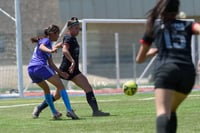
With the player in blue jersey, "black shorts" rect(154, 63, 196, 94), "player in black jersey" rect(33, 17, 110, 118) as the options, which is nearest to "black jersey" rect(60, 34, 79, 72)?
"player in black jersey" rect(33, 17, 110, 118)

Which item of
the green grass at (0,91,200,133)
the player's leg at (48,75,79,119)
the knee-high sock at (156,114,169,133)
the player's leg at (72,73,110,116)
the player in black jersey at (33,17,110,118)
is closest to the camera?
the knee-high sock at (156,114,169,133)

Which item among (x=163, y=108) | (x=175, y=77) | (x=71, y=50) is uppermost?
(x=175, y=77)

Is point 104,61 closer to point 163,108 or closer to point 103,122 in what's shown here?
point 103,122

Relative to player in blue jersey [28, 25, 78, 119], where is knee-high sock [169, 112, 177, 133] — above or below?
above

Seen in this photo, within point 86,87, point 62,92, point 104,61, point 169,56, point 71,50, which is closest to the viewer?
point 169,56

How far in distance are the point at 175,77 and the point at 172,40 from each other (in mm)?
426

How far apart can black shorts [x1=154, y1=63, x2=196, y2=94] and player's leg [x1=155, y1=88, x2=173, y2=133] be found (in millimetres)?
64

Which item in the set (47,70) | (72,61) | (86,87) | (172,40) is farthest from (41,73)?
(172,40)

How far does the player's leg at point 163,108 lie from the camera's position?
694 centimetres

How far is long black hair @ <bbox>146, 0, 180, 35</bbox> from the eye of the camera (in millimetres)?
7108

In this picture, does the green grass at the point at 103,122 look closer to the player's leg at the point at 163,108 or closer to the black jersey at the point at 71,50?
the black jersey at the point at 71,50

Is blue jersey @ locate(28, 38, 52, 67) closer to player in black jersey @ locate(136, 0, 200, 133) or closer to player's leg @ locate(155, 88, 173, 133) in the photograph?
player in black jersey @ locate(136, 0, 200, 133)

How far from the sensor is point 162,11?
281 inches

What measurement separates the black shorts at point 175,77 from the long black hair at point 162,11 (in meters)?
0.44
